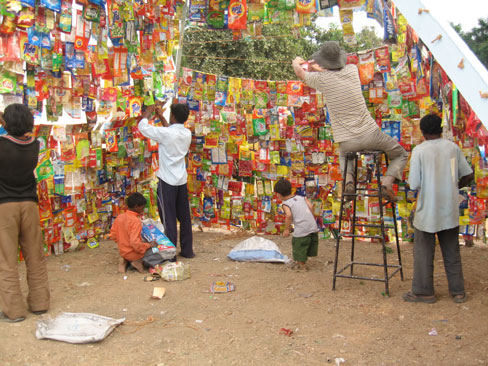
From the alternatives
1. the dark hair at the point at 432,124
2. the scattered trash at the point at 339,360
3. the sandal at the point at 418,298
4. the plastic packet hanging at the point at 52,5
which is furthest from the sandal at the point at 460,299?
the plastic packet hanging at the point at 52,5

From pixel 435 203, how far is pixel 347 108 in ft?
3.68

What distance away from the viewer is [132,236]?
5.28 m

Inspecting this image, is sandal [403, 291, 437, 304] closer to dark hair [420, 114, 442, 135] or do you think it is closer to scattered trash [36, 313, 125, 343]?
dark hair [420, 114, 442, 135]

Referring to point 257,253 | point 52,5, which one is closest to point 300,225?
point 257,253

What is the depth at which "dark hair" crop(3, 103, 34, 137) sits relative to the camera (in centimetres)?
388

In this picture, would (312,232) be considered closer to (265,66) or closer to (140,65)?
(140,65)

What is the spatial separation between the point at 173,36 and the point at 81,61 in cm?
183

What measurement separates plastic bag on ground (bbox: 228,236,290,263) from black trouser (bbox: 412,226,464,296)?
1.80 meters

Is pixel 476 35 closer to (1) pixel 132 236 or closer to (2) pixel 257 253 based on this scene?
(2) pixel 257 253

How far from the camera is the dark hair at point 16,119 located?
3.88m

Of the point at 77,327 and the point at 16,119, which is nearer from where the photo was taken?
the point at 77,327

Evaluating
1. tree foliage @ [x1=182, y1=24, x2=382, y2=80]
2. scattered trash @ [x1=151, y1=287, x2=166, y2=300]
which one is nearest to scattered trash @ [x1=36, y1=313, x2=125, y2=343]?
scattered trash @ [x1=151, y1=287, x2=166, y2=300]

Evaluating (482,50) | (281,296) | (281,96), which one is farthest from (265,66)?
(281,296)

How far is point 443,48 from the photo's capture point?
10.7ft
